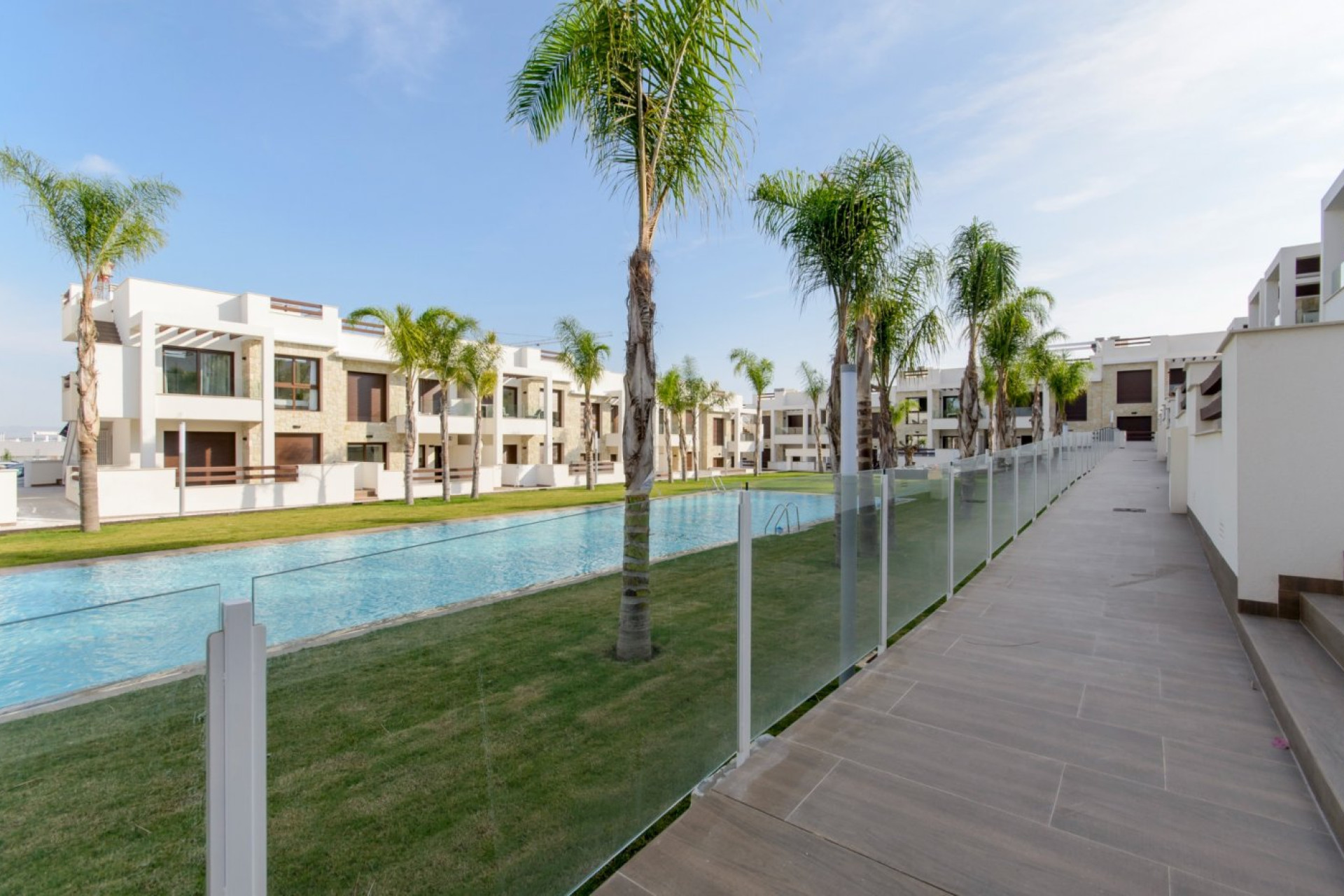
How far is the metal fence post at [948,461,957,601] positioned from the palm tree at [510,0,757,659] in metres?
3.53

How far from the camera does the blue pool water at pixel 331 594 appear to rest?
131 centimetres

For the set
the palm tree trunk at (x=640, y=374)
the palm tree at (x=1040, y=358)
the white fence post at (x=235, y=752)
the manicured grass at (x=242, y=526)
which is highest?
the palm tree at (x=1040, y=358)

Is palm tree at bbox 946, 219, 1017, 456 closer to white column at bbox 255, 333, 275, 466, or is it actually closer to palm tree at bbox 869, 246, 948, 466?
palm tree at bbox 869, 246, 948, 466

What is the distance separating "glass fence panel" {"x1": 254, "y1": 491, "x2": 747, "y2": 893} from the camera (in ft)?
5.46

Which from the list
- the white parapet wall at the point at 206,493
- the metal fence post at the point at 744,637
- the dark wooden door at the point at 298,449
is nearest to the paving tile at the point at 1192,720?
the metal fence post at the point at 744,637

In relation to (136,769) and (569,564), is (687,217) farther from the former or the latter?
(136,769)

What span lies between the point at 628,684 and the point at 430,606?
1.10 m

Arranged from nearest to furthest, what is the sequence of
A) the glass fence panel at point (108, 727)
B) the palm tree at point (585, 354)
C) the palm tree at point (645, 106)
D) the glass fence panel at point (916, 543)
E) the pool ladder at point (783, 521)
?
the glass fence panel at point (108, 727), the pool ladder at point (783, 521), the palm tree at point (645, 106), the glass fence panel at point (916, 543), the palm tree at point (585, 354)

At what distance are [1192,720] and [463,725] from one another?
427 cm

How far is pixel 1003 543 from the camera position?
9.28 metres

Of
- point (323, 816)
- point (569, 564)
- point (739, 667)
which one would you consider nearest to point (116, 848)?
point (323, 816)

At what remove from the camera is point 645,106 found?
Answer: 5.24 m

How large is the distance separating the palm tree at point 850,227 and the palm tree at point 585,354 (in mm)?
19088

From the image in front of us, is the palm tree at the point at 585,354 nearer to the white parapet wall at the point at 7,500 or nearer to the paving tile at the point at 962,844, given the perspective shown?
the white parapet wall at the point at 7,500
